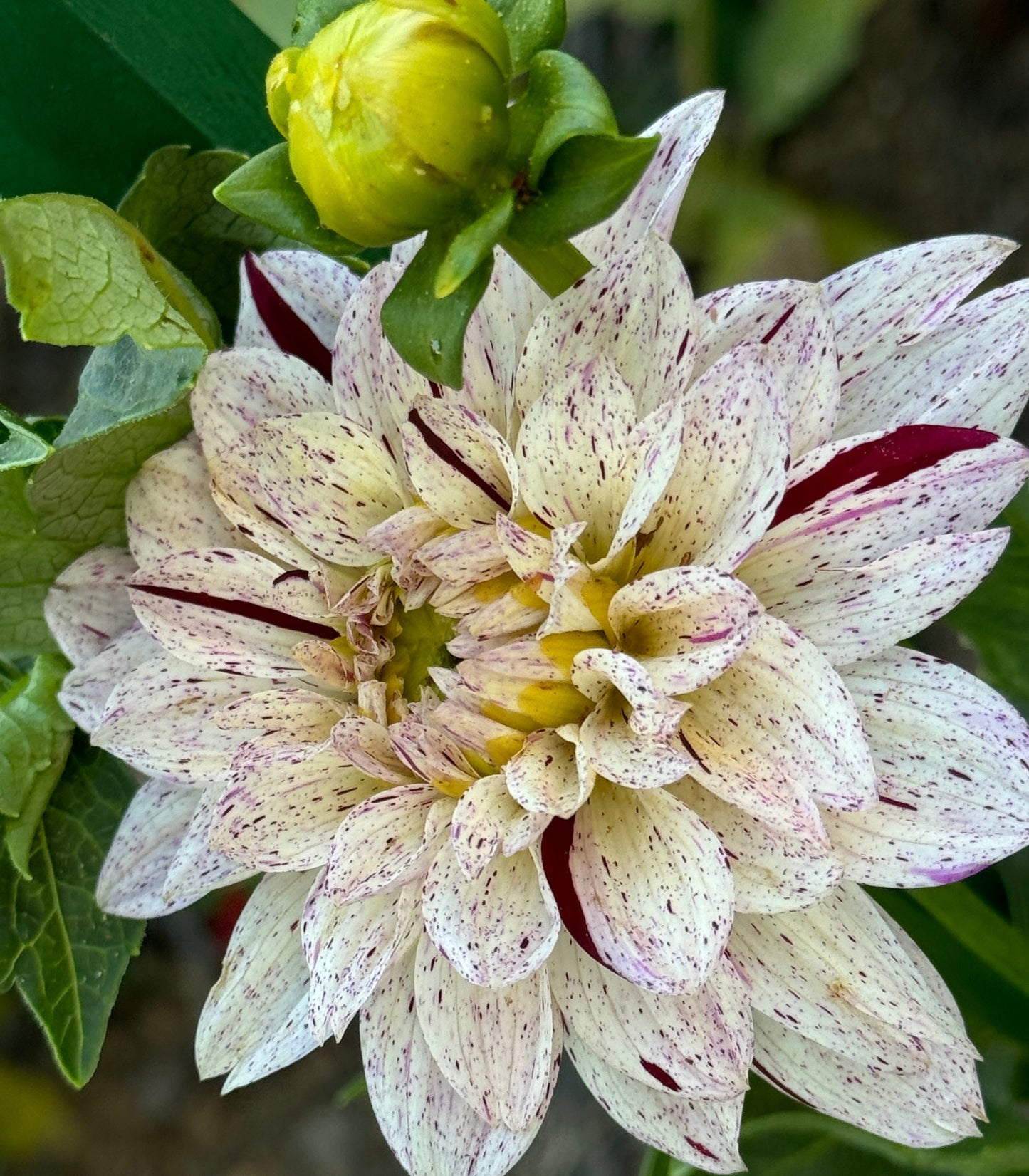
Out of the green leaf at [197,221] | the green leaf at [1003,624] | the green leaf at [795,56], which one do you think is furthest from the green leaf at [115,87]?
the green leaf at [795,56]

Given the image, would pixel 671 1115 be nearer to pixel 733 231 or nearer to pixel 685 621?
pixel 685 621

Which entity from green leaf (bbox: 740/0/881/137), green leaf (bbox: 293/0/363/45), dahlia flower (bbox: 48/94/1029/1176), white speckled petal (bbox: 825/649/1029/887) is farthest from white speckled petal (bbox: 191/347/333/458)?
green leaf (bbox: 740/0/881/137)

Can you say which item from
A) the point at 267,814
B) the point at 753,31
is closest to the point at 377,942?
the point at 267,814

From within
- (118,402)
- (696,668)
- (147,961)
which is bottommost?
(147,961)

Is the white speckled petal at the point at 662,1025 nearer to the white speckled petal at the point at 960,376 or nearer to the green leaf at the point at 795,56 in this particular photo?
the white speckled petal at the point at 960,376

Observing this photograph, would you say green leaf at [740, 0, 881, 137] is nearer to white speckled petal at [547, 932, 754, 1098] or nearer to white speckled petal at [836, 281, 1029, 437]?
white speckled petal at [836, 281, 1029, 437]

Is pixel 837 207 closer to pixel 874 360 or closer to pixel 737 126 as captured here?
pixel 737 126

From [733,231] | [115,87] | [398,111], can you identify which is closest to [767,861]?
[398,111]
